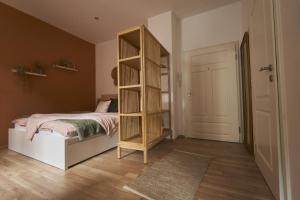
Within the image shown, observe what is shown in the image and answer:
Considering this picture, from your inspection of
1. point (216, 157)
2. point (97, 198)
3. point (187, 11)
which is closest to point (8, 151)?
point (97, 198)

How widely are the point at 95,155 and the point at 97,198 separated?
108 cm

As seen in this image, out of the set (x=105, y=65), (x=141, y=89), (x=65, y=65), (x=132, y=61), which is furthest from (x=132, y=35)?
(x=105, y=65)

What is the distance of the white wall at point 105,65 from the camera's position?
4566 millimetres

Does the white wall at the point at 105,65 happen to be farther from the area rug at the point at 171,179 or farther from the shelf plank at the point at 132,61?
the area rug at the point at 171,179

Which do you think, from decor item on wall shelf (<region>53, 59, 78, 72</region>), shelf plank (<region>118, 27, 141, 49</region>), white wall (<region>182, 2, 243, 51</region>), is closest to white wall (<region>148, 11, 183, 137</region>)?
white wall (<region>182, 2, 243, 51</region>)

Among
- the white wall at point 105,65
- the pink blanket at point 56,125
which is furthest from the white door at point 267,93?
the white wall at point 105,65

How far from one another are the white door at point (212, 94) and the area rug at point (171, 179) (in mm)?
1160

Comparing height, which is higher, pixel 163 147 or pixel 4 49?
pixel 4 49

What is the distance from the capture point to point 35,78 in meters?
3.27

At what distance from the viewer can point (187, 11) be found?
3178mm

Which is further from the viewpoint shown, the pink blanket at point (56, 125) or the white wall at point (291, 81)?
the pink blanket at point (56, 125)

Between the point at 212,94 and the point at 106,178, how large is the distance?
2.48 m

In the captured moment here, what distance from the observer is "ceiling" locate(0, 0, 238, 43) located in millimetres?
2875

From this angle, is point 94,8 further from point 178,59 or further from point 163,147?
point 163,147
